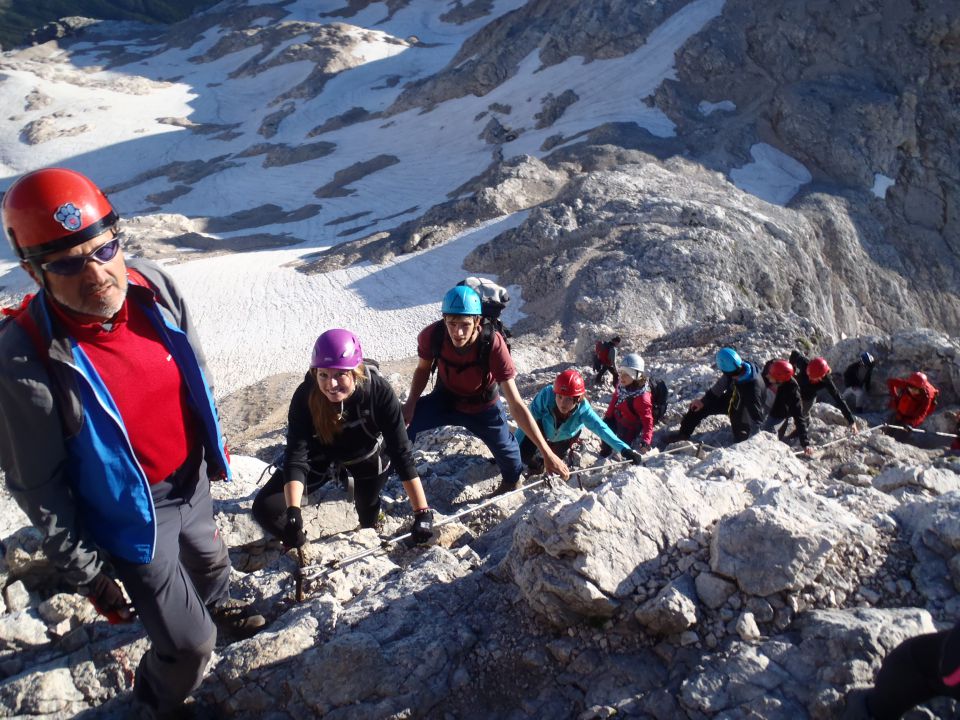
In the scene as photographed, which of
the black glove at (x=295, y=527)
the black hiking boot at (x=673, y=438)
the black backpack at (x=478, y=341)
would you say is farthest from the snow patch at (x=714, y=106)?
the black glove at (x=295, y=527)

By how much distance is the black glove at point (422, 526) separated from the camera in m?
4.47

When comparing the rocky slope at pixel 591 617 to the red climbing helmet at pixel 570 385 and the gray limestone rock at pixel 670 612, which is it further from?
the red climbing helmet at pixel 570 385

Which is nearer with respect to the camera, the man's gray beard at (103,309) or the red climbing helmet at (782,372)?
the man's gray beard at (103,309)

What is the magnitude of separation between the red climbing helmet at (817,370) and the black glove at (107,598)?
28.8 ft

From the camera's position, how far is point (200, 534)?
11.5 feet

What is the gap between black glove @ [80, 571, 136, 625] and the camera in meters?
3.09

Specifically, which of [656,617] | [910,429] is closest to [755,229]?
[910,429]

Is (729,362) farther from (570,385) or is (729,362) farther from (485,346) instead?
(485,346)

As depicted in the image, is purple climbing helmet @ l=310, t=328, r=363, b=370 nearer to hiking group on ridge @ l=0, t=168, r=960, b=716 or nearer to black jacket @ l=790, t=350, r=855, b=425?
hiking group on ridge @ l=0, t=168, r=960, b=716

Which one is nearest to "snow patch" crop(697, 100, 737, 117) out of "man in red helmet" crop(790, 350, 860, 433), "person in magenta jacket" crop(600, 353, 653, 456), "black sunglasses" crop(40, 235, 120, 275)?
"man in red helmet" crop(790, 350, 860, 433)

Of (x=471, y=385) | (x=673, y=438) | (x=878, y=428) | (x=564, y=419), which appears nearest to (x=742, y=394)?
(x=673, y=438)

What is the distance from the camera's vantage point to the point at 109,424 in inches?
112

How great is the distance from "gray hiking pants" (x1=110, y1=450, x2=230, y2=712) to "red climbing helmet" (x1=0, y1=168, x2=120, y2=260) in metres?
1.24

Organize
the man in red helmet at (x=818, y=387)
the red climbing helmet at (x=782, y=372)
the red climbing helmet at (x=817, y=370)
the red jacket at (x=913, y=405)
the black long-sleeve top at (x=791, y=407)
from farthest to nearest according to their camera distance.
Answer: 1. the red jacket at (x=913, y=405)
2. the red climbing helmet at (x=817, y=370)
3. the man in red helmet at (x=818, y=387)
4. the red climbing helmet at (x=782, y=372)
5. the black long-sleeve top at (x=791, y=407)
